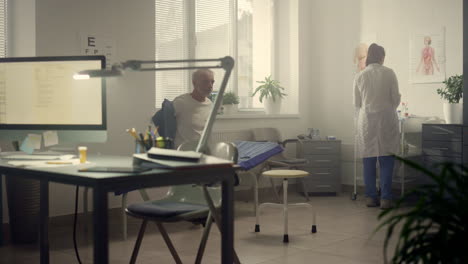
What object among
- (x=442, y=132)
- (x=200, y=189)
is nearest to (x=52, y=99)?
(x=200, y=189)

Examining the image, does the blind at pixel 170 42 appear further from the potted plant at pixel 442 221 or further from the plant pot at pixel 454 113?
the potted plant at pixel 442 221

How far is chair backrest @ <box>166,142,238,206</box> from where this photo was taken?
307 centimetres

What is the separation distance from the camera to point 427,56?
662 cm

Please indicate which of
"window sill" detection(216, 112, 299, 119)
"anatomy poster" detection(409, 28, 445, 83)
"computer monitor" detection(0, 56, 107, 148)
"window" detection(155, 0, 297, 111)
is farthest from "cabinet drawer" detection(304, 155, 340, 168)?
"computer monitor" detection(0, 56, 107, 148)

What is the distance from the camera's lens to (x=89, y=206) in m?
5.16

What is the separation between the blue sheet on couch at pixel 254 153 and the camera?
4.29 m

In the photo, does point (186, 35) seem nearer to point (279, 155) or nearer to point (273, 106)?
point (273, 106)

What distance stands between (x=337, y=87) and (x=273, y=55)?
0.96m

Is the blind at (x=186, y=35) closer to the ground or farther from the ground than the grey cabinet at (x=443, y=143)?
farther from the ground

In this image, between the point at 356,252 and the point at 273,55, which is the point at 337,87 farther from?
the point at 356,252

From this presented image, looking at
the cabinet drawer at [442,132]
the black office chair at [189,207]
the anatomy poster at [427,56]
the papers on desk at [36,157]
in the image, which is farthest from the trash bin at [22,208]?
the anatomy poster at [427,56]

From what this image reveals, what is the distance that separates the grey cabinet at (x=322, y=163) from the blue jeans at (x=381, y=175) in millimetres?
750

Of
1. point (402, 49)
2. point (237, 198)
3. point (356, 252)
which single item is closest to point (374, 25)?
point (402, 49)

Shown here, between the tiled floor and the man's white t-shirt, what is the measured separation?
0.79 metres
